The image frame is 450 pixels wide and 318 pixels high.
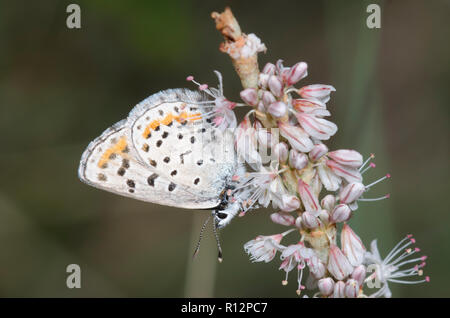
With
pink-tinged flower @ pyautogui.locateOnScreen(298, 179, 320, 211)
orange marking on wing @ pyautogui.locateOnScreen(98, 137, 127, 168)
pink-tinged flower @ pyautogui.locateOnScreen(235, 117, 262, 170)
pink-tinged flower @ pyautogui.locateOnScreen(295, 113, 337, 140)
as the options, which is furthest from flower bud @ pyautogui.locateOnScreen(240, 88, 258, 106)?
orange marking on wing @ pyautogui.locateOnScreen(98, 137, 127, 168)

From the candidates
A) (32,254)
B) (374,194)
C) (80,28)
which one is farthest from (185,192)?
(80,28)

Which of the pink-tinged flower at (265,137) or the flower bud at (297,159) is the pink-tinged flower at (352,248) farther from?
the pink-tinged flower at (265,137)

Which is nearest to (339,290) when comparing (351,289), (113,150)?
(351,289)

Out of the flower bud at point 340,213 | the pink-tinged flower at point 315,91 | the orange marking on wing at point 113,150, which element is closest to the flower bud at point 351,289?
the flower bud at point 340,213

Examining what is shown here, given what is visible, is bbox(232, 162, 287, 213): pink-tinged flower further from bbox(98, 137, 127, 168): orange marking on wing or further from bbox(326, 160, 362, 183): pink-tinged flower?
bbox(98, 137, 127, 168): orange marking on wing

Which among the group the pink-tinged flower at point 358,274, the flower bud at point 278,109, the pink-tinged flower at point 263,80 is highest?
the pink-tinged flower at point 263,80

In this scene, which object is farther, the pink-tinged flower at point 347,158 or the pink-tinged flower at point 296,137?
the pink-tinged flower at point 347,158

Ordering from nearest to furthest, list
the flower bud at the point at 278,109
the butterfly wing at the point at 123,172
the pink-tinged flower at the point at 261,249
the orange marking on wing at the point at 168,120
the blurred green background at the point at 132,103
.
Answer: the flower bud at the point at 278,109
the pink-tinged flower at the point at 261,249
the orange marking on wing at the point at 168,120
the butterfly wing at the point at 123,172
the blurred green background at the point at 132,103

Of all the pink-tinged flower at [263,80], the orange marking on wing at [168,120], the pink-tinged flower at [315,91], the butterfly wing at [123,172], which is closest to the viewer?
the pink-tinged flower at [263,80]
